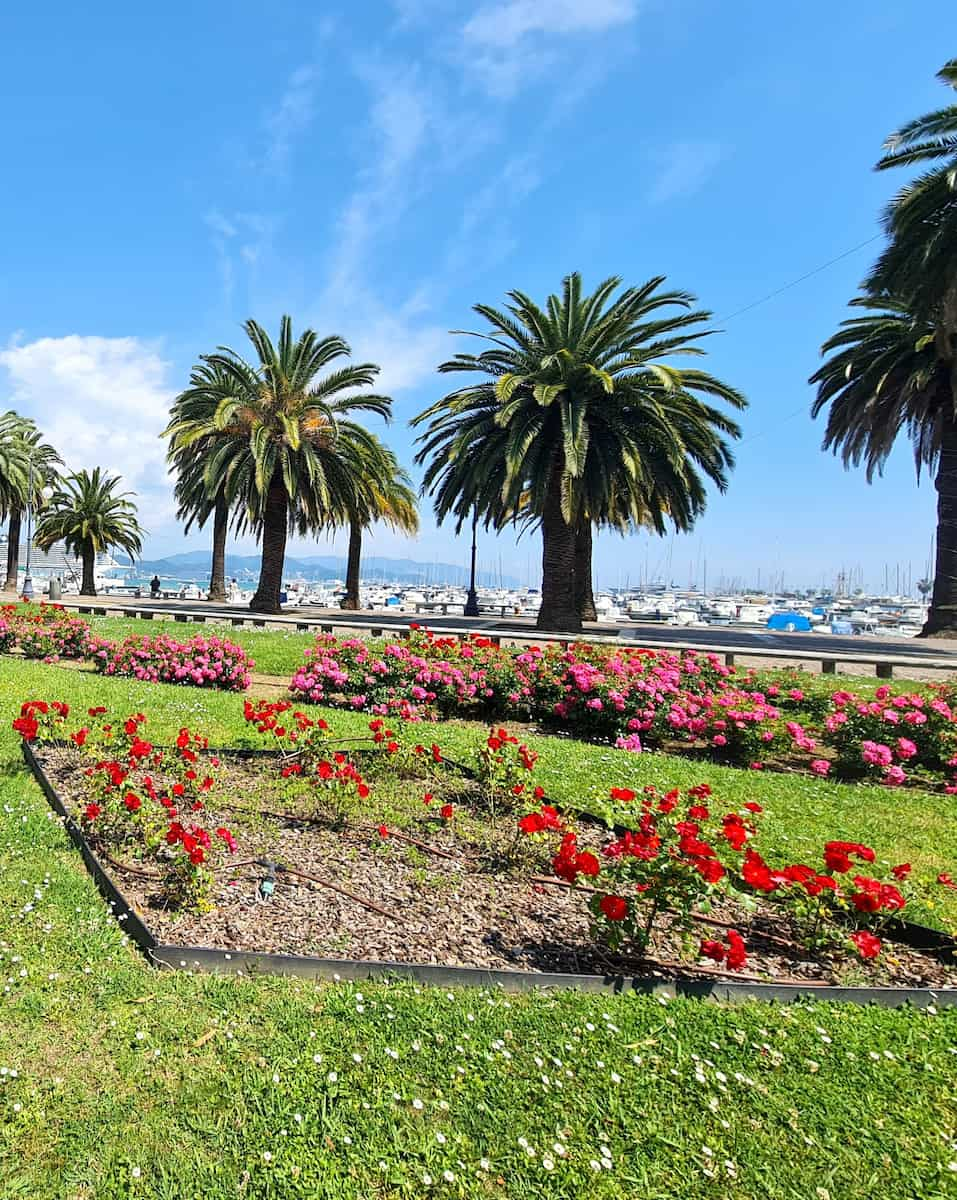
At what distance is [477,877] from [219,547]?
2783cm

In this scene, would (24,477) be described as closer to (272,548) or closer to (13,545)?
(13,545)

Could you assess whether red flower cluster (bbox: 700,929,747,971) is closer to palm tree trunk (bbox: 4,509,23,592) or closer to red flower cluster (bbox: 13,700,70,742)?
red flower cluster (bbox: 13,700,70,742)

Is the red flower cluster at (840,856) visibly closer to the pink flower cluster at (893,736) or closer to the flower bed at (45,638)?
the pink flower cluster at (893,736)

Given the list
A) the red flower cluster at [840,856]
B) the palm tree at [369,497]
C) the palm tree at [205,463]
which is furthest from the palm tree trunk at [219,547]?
A: the red flower cluster at [840,856]

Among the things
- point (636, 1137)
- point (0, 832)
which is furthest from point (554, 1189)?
point (0, 832)

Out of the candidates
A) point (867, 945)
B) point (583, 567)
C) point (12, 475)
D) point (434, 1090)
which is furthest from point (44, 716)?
point (12, 475)

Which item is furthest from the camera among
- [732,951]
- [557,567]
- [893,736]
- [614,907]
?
[557,567]

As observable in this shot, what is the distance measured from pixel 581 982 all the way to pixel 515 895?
33.6 inches

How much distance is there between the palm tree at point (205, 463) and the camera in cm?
2188

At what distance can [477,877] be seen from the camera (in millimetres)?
3879

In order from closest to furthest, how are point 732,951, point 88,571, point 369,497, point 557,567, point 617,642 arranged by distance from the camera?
point 732,951 → point 617,642 → point 557,567 → point 369,497 → point 88,571

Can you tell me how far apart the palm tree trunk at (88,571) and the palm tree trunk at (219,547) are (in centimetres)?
687

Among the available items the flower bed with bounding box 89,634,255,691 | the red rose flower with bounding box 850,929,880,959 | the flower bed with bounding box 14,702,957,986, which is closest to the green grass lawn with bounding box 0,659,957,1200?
the red rose flower with bounding box 850,929,880,959

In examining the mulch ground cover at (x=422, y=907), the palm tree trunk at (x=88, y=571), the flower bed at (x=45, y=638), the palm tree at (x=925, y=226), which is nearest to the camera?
the mulch ground cover at (x=422, y=907)
